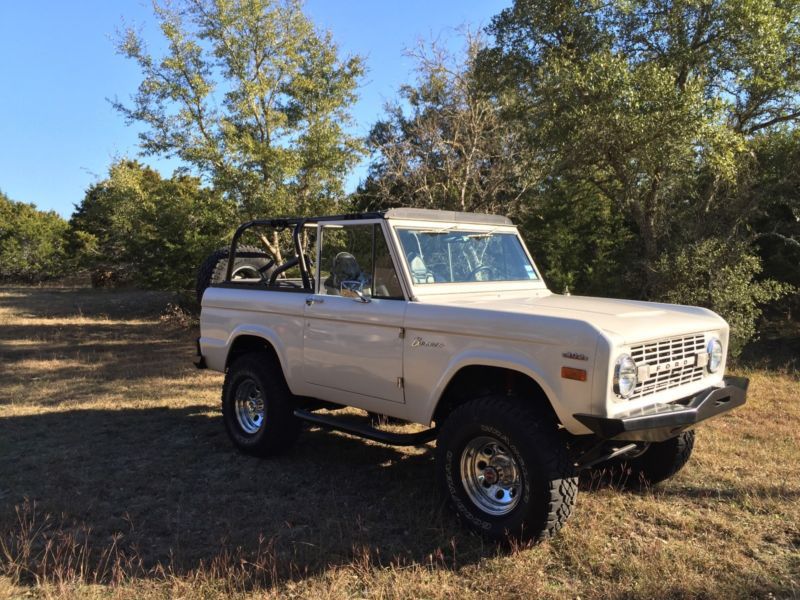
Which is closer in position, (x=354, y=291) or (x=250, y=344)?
(x=354, y=291)

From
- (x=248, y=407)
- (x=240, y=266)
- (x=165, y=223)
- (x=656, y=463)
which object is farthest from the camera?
(x=165, y=223)

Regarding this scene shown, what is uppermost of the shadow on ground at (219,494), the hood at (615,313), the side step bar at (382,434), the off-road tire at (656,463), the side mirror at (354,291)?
the side mirror at (354,291)

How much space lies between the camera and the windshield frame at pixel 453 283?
4.22 meters

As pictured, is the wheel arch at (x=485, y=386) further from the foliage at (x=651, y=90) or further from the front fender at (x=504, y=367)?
the foliage at (x=651, y=90)

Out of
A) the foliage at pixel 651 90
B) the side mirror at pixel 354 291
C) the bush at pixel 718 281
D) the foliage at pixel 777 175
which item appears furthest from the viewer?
the foliage at pixel 777 175

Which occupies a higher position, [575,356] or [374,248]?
[374,248]

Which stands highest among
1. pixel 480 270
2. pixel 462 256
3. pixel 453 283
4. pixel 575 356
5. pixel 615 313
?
pixel 462 256

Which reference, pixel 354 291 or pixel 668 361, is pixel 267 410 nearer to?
pixel 354 291

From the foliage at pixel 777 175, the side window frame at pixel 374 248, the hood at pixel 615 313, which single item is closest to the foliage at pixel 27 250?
the foliage at pixel 777 175

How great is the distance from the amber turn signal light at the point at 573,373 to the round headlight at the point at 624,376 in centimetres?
18

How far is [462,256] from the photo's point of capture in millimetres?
4684

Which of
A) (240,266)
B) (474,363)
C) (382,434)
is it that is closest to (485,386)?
(474,363)

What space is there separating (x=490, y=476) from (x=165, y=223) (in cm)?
1163

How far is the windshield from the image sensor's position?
4379mm
